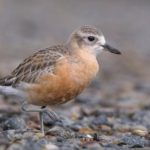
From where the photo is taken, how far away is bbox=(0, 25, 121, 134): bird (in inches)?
492

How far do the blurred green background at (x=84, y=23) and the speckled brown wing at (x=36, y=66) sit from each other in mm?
5717

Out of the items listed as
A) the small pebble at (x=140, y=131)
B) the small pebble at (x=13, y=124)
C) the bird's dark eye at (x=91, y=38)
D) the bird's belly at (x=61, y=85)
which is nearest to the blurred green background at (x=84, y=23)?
the small pebble at (x=140, y=131)

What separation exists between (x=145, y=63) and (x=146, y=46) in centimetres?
377

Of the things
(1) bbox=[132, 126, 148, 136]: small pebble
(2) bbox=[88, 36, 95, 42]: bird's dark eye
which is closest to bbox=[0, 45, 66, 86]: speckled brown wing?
(2) bbox=[88, 36, 95, 42]: bird's dark eye

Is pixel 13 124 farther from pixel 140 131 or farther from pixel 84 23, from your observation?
pixel 84 23

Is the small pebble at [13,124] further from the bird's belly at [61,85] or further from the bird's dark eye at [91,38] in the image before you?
the bird's dark eye at [91,38]

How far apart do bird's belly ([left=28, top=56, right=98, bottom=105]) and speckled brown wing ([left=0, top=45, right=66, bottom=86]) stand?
0.53ft

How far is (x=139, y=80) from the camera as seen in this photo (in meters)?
20.7

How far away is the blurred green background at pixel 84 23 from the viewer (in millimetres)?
22406

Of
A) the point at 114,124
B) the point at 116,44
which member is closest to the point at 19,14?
the point at 116,44

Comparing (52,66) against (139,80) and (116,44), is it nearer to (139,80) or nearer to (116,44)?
(139,80)

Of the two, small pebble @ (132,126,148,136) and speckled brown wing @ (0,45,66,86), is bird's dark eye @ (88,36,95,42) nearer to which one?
speckled brown wing @ (0,45,66,86)

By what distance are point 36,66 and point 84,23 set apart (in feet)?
59.6

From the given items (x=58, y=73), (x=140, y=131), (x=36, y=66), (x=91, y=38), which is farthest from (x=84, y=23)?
(x=58, y=73)
